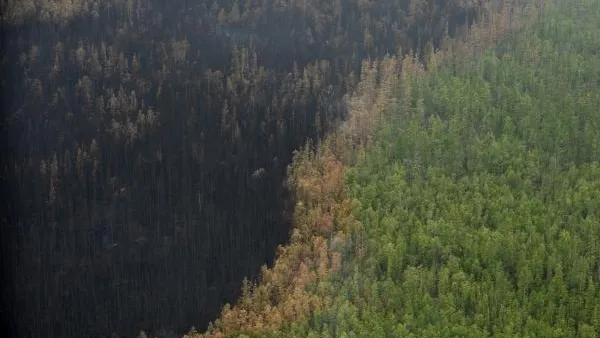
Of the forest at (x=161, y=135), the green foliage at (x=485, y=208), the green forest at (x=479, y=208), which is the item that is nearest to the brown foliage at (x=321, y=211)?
the green forest at (x=479, y=208)

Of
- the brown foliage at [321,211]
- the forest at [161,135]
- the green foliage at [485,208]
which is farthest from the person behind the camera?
the forest at [161,135]

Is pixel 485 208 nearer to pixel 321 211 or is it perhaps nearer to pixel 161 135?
pixel 321 211

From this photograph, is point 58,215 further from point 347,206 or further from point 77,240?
point 347,206

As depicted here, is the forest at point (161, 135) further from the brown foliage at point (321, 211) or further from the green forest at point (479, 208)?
the green forest at point (479, 208)

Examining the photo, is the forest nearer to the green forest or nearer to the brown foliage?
the brown foliage

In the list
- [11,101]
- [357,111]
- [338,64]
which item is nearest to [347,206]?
[357,111]

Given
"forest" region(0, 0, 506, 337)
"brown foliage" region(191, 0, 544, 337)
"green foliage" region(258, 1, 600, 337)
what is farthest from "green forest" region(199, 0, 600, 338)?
"forest" region(0, 0, 506, 337)

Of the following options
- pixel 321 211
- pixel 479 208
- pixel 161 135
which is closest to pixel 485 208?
pixel 479 208
